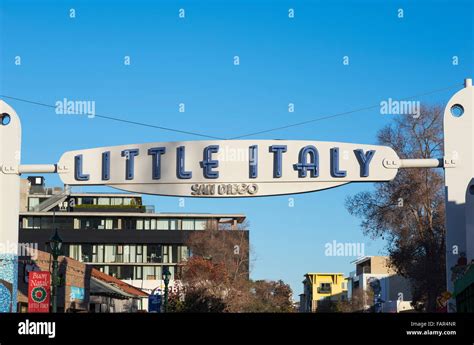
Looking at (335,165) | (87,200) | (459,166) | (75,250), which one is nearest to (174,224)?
(75,250)

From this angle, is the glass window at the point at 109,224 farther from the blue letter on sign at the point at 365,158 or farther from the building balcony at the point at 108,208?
the blue letter on sign at the point at 365,158

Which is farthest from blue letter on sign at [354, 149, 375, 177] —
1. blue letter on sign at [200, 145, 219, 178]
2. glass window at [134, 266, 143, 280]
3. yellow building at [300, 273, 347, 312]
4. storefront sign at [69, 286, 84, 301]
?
yellow building at [300, 273, 347, 312]

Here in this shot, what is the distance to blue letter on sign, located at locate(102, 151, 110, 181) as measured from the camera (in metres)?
24.2

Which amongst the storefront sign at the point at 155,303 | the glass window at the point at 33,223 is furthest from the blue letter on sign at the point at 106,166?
the glass window at the point at 33,223

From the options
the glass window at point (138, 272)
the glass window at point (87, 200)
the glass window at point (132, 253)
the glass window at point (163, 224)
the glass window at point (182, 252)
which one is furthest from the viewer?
the glass window at point (87, 200)

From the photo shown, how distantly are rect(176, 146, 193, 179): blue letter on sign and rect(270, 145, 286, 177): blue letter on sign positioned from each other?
238 cm

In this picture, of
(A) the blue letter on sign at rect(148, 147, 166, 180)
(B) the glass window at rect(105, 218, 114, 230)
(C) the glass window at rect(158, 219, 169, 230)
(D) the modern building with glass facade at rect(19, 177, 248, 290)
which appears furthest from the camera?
(B) the glass window at rect(105, 218, 114, 230)

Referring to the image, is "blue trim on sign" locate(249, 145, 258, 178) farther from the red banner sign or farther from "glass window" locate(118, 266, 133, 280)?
"glass window" locate(118, 266, 133, 280)

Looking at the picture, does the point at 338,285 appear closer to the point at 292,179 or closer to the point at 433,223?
the point at 433,223

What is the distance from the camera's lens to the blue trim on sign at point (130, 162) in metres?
24.0

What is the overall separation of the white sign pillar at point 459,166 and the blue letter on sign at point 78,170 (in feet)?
33.3

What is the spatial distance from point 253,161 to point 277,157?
2.25 ft

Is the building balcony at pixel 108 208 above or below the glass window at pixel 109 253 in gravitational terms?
above

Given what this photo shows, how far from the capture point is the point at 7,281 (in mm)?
24078
